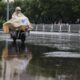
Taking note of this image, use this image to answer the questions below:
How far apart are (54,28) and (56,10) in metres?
4.60

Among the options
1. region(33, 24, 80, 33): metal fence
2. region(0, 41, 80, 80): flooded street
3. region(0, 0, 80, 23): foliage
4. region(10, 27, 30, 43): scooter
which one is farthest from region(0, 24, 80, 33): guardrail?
region(0, 41, 80, 80): flooded street

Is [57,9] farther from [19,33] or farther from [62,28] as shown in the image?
[19,33]

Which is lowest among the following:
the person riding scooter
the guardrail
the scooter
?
the guardrail

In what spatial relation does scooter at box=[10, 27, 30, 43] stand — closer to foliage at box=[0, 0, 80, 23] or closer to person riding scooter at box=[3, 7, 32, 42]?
person riding scooter at box=[3, 7, 32, 42]

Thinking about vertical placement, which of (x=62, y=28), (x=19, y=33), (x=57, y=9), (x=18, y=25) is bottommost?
(x=62, y=28)

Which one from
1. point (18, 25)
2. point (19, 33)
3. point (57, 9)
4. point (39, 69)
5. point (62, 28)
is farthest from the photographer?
point (57, 9)

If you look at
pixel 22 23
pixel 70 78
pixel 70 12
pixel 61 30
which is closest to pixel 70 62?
pixel 70 78

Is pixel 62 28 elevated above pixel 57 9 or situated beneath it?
situated beneath

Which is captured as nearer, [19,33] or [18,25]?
[18,25]

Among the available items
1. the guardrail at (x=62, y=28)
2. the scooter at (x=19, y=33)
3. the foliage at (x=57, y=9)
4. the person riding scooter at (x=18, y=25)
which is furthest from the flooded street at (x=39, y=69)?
the foliage at (x=57, y=9)

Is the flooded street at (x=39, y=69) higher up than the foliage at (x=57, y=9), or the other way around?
the foliage at (x=57, y=9)

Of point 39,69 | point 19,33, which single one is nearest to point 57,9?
point 19,33

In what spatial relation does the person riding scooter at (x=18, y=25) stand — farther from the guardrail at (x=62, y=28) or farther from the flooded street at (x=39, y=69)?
the guardrail at (x=62, y=28)

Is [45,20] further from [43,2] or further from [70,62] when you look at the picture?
[70,62]
